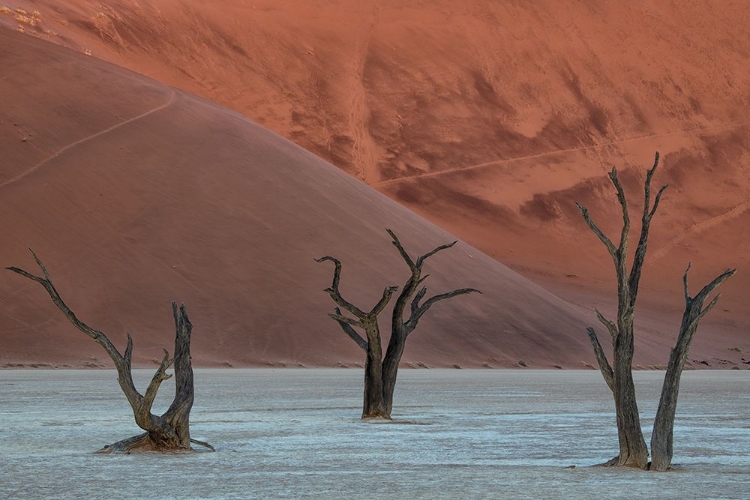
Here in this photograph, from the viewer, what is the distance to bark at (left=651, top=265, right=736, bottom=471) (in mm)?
10453

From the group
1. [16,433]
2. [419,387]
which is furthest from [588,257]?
[16,433]

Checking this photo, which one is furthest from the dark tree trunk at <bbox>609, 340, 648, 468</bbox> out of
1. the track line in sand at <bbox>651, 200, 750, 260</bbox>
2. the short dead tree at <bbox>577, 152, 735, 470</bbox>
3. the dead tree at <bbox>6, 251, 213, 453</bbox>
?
the track line in sand at <bbox>651, 200, 750, 260</bbox>

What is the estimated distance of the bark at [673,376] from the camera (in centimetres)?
1045

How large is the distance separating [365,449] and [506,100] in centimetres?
7303

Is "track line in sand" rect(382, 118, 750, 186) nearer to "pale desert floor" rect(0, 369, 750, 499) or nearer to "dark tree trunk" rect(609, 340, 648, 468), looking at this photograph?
"pale desert floor" rect(0, 369, 750, 499)

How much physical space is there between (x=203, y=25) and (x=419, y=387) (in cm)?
6032

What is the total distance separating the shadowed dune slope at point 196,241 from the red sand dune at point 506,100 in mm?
15981

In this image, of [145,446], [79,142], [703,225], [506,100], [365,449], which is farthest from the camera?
[506,100]

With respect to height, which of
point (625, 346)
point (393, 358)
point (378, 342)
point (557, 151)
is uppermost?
point (557, 151)

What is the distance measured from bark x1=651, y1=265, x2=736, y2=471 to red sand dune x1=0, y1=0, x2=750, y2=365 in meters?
60.7

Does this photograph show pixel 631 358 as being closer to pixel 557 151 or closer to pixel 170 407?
pixel 170 407

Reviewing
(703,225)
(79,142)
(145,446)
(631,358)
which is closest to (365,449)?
(145,446)

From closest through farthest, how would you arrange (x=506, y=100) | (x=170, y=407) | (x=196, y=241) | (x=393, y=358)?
(x=170, y=407) → (x=393, y=358) → (x=196, y=241) → (x=506, y=100)

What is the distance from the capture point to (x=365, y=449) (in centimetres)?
1298
